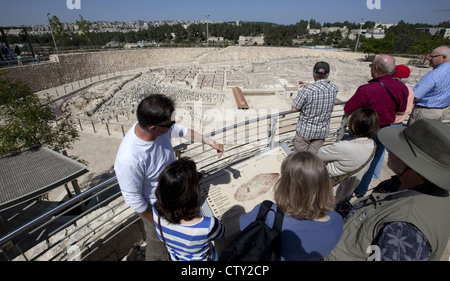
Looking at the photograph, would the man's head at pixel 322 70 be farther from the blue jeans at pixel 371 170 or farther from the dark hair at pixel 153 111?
the dark hair at pixel 153 111

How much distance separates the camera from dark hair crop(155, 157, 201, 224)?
1.65 meters

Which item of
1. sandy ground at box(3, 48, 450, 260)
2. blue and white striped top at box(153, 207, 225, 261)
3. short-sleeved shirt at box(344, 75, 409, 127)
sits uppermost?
short-sleeved shirt at box(344, 75, 409, 127)

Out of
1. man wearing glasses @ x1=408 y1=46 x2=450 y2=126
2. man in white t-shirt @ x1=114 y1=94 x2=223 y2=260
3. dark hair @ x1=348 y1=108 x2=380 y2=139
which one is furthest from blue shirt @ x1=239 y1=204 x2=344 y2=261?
man wearing glasses @ x1=408 y1=46 x2=450 y2=126

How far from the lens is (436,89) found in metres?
3.56

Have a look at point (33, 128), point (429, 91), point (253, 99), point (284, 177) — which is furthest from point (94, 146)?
point (429, 91)

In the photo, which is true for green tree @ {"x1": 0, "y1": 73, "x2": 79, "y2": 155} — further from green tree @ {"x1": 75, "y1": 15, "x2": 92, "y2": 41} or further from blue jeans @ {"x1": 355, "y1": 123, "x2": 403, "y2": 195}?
green tree @ {"x1": 75, "y1": 15, "x2": 92, "y2": 41}

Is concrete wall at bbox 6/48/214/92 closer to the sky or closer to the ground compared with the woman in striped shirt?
closer to the ground

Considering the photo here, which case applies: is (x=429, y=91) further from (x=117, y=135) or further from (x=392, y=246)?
(x=117, y=135)

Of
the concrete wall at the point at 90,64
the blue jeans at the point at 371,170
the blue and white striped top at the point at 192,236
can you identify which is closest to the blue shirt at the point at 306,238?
the blue and white striped top at the point at 192,236

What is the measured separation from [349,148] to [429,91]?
8.09ft

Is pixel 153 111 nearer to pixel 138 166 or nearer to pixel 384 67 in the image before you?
pixel 138 166

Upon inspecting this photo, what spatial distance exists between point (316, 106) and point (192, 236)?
2.64 metres

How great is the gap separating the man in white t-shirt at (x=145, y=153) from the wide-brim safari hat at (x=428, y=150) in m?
1.90

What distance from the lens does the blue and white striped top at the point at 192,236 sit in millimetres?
1749
